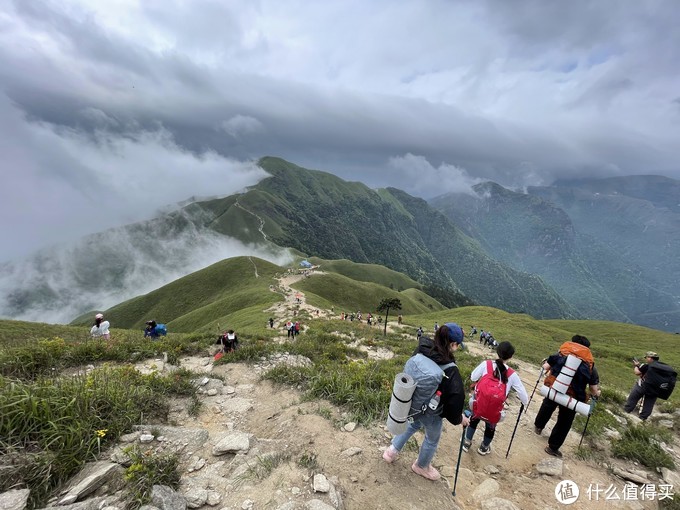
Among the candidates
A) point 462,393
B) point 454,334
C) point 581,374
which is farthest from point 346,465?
point 581,374

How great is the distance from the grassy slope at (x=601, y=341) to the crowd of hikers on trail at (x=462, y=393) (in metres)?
15.1

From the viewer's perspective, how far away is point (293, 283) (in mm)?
82188

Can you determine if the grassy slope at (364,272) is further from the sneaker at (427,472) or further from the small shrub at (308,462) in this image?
the small shrub at (308,462)

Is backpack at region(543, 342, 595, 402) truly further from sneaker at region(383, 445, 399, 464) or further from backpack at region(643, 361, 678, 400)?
backpack at region(643, 361, 678, 400)

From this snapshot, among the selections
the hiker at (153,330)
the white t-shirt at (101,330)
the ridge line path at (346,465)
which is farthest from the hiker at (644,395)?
the white t-shirt at (101,330)

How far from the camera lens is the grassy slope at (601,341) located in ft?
86.4

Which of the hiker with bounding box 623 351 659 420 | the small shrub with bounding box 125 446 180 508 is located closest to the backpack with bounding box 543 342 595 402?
the hiker with bounding box 623 351 659 420

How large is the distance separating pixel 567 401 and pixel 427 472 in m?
4.37

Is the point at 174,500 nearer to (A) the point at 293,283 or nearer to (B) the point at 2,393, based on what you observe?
(B) the point at 2,393

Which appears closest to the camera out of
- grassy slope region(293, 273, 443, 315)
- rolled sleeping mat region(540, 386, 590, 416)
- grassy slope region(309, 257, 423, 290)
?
rolled sleeping mat region(540, 386, 590, 416)

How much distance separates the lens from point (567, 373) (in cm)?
790

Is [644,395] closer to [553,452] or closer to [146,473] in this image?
[553,452]

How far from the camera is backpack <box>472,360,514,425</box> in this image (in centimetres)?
686

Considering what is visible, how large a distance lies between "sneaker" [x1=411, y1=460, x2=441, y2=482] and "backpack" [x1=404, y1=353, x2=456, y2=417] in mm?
1336
